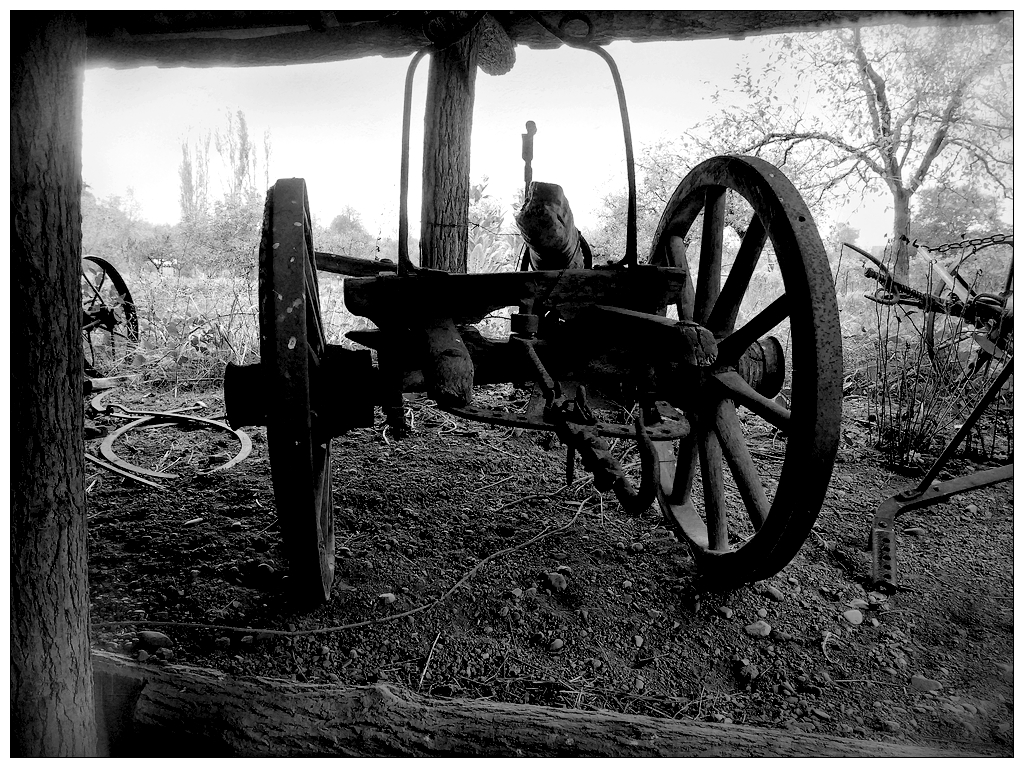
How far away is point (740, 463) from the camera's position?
182 cm

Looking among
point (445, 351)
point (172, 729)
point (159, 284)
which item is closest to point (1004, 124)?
Answer: point (445, 351)

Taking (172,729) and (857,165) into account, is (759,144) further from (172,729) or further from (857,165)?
(172,729)

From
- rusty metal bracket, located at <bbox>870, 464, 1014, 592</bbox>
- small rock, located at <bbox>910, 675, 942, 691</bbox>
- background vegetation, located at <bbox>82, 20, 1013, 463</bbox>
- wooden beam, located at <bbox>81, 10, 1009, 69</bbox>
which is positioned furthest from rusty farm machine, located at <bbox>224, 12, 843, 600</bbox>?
background vegetation, located at <bbox>82, 20, 1013, 463</bbox>

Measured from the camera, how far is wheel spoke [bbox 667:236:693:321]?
7.00 feet

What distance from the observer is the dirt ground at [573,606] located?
62.1 inches

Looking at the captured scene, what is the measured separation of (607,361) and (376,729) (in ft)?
3.86

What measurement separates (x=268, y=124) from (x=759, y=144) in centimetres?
619

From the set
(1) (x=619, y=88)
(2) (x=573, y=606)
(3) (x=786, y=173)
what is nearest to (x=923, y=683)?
(2) (x=573, y=606)

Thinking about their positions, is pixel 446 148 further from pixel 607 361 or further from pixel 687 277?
pixel 607 361

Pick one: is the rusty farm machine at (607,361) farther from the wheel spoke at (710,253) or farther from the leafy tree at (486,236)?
the leafy tree at (486,236)

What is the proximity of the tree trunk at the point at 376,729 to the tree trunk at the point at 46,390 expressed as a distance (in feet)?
0.45

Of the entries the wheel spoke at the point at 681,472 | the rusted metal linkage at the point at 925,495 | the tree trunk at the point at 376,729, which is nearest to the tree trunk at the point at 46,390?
the tree trunk at the point at 376,729

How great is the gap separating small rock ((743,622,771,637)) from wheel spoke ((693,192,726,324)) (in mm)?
988

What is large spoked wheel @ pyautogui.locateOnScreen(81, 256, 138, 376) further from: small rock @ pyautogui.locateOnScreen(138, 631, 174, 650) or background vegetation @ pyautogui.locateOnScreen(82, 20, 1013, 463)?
small rock @ pyautogui.locateOnScreen(138, 631, 174, 650)
